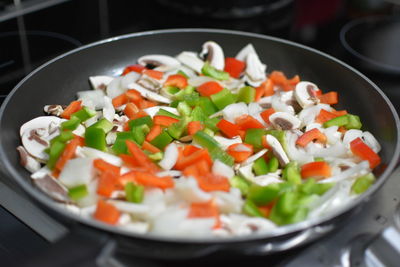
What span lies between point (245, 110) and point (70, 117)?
21.6 inches

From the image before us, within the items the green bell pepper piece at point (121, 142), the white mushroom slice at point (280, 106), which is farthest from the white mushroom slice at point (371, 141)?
the green bell pepper piece at point (121, 142)

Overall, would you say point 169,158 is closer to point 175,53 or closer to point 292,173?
point 292,173

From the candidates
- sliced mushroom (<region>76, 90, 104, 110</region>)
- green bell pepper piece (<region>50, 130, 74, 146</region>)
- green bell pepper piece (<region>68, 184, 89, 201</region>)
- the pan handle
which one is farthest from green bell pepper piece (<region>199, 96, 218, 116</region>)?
the pan handle

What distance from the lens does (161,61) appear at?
5.61 ft

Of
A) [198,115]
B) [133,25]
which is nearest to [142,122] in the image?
[198,115]

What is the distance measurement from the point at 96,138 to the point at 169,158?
0.22 metres

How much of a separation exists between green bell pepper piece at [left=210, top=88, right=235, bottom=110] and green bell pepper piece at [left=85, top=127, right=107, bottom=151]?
393mm

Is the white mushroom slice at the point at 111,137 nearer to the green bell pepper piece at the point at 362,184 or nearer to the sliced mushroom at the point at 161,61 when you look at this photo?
the sliced mushroom at the point at 161,61

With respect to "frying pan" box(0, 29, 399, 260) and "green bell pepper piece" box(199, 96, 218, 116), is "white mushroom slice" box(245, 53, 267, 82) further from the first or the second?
"green bell pepper piece" box(199, 96, 218, 116)

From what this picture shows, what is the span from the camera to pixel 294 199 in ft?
3.63

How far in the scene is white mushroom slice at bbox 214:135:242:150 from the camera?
54.0 inches

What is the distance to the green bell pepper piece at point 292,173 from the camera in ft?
4.01

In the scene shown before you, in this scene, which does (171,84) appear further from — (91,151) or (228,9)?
(228,9)

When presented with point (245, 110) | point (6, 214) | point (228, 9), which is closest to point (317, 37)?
point (228, 9)
